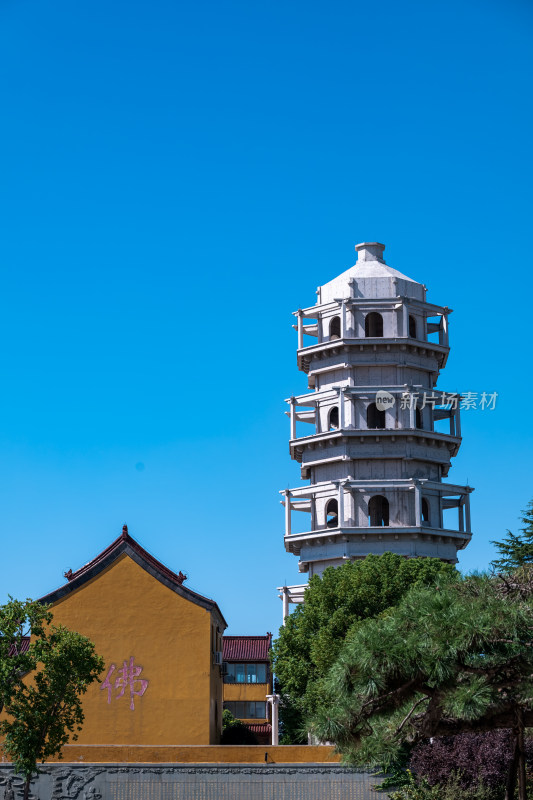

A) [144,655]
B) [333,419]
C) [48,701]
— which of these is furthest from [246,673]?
[48,701]

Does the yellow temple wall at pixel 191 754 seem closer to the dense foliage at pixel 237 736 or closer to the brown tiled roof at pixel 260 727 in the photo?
the dense foliage at pixel 237 736

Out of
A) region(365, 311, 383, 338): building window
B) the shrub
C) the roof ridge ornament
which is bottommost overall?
the shrub

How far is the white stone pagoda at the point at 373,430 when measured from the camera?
49.8 meters

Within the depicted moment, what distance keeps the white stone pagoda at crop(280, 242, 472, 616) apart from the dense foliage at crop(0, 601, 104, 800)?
64.4 ft

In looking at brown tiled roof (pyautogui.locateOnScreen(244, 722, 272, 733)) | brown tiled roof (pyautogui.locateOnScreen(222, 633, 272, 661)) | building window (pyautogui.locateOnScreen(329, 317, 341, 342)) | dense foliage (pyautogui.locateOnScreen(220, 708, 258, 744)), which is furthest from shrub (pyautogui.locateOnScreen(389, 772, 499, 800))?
brown tiled roof (pyautogui.locateOnScreen(222, 633, 272, 661))

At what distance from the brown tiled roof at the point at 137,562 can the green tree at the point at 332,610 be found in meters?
4.37

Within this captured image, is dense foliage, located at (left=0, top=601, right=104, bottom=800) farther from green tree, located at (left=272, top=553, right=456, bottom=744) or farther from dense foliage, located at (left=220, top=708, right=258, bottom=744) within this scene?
dense foliage, located at (left=220, top=708, right=258, bottom=744)

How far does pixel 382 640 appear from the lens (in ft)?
58.8

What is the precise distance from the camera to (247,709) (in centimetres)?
6750

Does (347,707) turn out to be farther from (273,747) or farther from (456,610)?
(273,747)

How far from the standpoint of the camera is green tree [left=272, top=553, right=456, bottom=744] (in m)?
41.0

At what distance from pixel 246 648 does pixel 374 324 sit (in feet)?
85.4

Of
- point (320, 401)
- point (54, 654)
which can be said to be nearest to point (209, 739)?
point (54, 654)

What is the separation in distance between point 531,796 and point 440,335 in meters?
31.1
